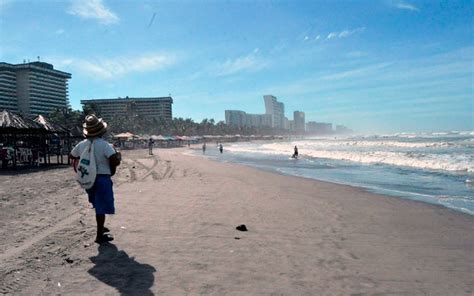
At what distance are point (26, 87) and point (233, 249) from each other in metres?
108

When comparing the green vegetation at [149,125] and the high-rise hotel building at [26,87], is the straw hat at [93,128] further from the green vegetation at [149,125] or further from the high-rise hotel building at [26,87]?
the high-rise hotel building at [26,87]

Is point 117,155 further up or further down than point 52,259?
further up

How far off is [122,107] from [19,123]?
141 metres

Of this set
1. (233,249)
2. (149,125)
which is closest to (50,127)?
(233,249)

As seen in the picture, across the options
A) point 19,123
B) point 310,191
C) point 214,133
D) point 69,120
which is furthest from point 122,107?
point 310,191

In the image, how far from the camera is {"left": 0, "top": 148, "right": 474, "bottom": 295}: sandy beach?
3.39 meters

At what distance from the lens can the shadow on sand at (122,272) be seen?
3283 millimetres

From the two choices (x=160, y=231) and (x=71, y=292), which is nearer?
(x=71, y=292)

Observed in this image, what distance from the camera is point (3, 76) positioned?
93.4m

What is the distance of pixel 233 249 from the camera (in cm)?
446

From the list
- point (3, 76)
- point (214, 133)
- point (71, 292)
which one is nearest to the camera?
point (71, 292)

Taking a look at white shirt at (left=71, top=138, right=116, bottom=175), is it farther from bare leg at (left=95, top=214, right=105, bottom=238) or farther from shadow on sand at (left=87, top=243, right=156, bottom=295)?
shadow on sand at (left=87, top=243, right=156, bottom=295)

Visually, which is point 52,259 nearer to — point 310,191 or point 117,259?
point 117,259

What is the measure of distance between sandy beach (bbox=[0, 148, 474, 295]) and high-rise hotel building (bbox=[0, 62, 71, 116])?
99.5 meters
